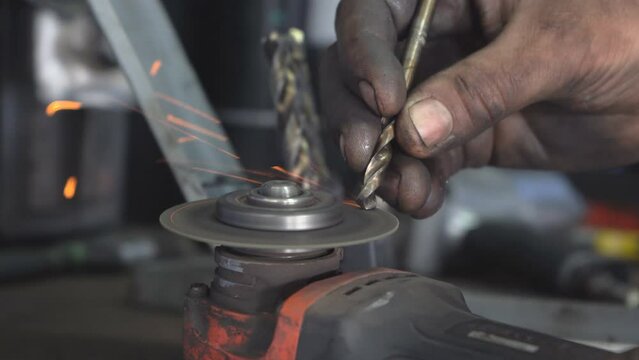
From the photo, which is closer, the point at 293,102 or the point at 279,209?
the point at 279,209

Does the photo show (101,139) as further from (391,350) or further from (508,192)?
(391,350)

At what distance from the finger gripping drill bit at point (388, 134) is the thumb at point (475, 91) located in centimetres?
2

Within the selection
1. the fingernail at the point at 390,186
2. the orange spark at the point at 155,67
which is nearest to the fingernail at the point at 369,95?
the fingernail at the point at 390,186

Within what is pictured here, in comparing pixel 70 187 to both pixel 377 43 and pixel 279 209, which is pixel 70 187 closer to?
pixel 377 43

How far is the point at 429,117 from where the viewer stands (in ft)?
3.26

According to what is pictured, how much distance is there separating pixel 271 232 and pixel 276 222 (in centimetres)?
1

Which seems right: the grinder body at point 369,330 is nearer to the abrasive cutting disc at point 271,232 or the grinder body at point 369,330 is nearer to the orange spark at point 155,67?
the abrasive cutting disc at point 271,232

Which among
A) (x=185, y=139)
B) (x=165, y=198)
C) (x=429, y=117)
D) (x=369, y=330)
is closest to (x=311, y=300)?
(x=369, y=330)

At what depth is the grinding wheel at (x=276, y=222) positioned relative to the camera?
2.57 feet

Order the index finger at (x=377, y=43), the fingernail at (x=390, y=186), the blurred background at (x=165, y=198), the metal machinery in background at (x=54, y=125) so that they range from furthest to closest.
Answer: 1. the metal machinery in background at (x=54, y=125)
2. the blurred background at (x=165, y=198)
3. the fingernail at (x=390, y=186)
4. the index finger at (x=377, y=43)

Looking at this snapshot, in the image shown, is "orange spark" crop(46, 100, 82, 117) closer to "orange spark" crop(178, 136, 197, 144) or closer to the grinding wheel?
"orange spark" crop(178, 136, 197, 144)

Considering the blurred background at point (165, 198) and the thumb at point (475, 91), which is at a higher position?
the thumb at point (475, 91)

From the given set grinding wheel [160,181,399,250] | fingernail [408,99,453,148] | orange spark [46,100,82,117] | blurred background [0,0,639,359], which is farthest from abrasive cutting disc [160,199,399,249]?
orange spark [46,100,82,117]

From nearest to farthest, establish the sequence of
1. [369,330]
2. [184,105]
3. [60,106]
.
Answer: [369,330] < [184,105] < [60,106]
